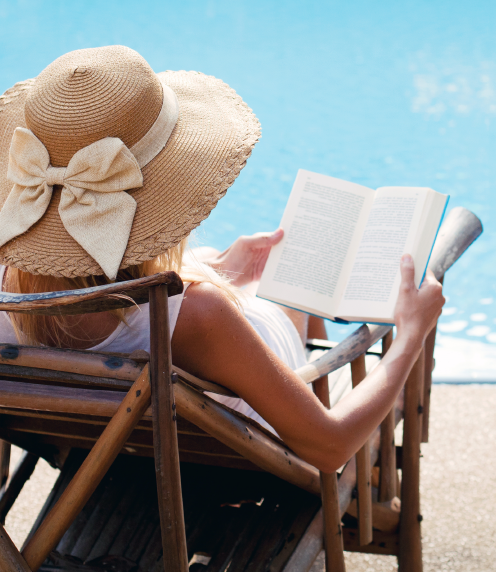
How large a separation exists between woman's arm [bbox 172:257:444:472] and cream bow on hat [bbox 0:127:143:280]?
0.14 meters

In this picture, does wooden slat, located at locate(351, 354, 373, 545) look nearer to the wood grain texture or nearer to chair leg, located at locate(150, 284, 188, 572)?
chair leg, located at locate(150, 284, 188, 572)

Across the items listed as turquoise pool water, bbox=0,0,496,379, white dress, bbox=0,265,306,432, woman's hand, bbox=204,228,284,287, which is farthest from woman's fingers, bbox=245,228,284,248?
turquoise pool water, bbox=0,0,496,379

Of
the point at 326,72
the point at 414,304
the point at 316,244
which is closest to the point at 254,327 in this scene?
the point at 316,244

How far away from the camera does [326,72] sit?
7.07 m

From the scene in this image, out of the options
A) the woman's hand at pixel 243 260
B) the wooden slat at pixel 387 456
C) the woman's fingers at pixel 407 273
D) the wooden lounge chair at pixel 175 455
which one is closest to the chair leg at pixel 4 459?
the wooden lounge chair at pixel 175 455

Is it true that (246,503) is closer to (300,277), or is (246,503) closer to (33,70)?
(300,277)

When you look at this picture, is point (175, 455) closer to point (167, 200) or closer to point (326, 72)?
point (167, 200)

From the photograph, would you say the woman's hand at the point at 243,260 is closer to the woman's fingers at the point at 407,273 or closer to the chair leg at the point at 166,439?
the woman's fingers at the point at 407,273

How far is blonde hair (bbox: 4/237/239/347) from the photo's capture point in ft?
3.44

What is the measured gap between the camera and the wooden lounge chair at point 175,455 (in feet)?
2.94

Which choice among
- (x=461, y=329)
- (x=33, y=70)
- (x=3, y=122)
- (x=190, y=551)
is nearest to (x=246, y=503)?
(x=190, y=551)

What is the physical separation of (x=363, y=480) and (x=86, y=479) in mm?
701

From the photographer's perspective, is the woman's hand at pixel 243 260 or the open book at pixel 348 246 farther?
the woman's hand at pixel 243 260

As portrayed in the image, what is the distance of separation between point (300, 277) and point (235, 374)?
1.57ft
